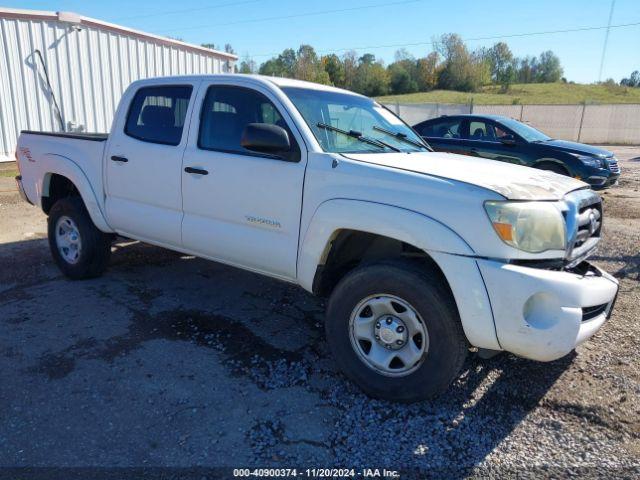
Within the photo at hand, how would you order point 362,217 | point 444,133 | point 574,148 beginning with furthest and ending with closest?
point 444,133, point 574,148, point 362,217

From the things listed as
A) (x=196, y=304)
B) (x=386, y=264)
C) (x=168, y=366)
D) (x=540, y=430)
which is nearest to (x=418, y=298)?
(x=386, y=264)

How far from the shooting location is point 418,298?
9.29 ft

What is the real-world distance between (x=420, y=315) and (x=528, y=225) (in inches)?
30.7

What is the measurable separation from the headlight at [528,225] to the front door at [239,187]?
1.31 metres

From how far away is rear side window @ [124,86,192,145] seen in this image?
4.18m

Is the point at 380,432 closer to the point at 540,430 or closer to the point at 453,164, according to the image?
the point at 540,430

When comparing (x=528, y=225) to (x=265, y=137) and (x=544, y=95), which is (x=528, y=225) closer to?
(x=265, y=137)

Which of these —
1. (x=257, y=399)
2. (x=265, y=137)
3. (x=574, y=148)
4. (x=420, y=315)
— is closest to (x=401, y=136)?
(x=265, y=137)

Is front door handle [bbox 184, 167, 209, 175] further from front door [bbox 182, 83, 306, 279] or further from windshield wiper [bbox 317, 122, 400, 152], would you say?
windshield wiper [bbox 317, 122, 400, 152]

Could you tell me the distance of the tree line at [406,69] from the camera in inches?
2560

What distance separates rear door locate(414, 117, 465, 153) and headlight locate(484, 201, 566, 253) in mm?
7702

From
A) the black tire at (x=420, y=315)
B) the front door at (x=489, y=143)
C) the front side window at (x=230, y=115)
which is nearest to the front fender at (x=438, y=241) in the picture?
the black tire at (x=420, y=315)

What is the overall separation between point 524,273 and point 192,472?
199cm

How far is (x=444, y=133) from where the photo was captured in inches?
413
